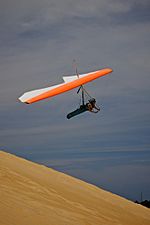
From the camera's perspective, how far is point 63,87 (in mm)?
19812

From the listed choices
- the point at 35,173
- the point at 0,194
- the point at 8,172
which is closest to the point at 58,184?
the point at 35,173

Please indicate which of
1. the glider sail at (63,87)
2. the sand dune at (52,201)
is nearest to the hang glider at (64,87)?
the glider sail at (63,87)

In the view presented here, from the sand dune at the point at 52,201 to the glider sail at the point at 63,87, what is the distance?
2.56 meters

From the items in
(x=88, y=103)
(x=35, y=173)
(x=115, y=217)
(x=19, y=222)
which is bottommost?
(x=19, y=222)

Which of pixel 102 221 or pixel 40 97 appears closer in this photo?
pixel 102 221

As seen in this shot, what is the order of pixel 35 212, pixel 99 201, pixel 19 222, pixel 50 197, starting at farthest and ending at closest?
pixel 99 201
pixel 50 197
pixel 35 212
pixel 19 222

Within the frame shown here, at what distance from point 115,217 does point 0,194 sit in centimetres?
368

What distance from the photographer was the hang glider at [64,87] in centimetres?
1729

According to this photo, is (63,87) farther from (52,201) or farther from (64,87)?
(52,201)

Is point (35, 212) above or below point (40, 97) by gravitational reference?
A: below

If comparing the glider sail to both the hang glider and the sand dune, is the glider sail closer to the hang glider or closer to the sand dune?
the hang glider

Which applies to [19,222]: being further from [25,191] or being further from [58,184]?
[58,184]

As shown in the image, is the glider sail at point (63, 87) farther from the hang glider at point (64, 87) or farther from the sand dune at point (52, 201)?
the sand dune at point (52, 201)

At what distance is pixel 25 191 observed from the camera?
40.1 feet
